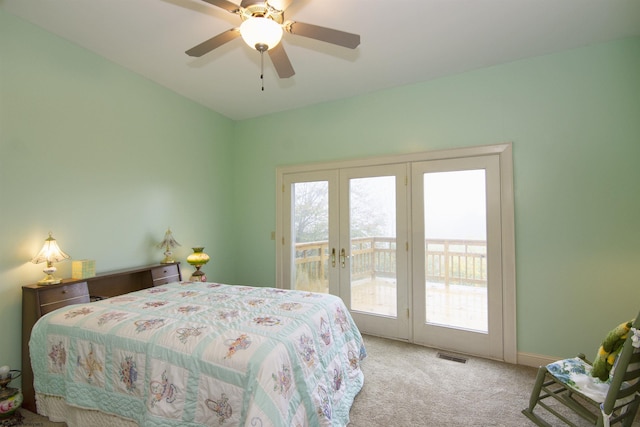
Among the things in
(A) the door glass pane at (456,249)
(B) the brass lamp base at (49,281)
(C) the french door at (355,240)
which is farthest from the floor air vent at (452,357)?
(B) the brass lamp base at (49,281)

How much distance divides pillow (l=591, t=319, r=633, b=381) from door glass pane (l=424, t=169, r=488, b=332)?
121cm

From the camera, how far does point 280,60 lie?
1.89m

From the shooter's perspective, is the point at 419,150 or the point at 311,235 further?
the point at 311,235

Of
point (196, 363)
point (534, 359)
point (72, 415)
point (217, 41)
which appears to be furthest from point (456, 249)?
point (72, 415)

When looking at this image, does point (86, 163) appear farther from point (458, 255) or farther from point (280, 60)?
point (458, 255)

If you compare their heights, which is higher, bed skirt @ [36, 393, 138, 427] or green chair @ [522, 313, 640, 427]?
green chair @ [522, 313, 640, 427]

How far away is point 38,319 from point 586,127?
452 centimetres

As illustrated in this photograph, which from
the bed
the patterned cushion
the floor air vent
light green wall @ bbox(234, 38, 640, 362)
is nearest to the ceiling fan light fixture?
the bed

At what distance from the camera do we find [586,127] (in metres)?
2.53

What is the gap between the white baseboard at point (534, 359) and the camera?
264 cm

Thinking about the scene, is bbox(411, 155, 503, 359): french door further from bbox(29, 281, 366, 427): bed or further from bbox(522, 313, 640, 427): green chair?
bbox(29, 281, 366, 427): bed

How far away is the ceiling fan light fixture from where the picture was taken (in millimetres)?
1525

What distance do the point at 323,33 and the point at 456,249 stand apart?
2362 millimetres

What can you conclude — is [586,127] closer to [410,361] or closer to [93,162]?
[410,361]
